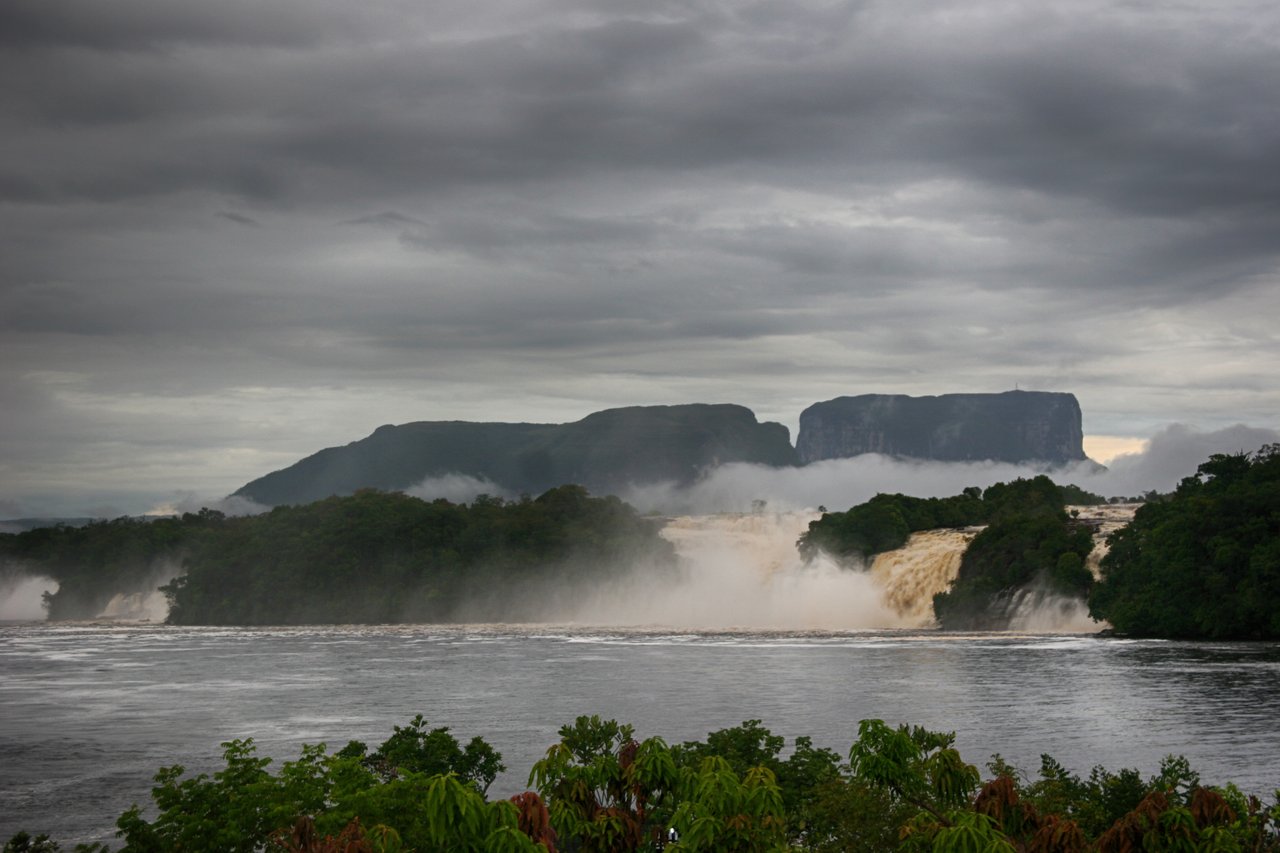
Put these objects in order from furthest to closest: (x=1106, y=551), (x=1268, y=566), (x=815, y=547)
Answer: (x=815, y=547) → (x=1106, y=551) → (x=1268, y=566)

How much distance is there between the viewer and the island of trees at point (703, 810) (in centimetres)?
1376

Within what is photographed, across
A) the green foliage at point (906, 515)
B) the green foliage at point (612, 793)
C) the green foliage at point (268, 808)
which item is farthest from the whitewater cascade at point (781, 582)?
the green foliage at point (612, 793)

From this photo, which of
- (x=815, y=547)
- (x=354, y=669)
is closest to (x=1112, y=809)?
(x=354, y=669)

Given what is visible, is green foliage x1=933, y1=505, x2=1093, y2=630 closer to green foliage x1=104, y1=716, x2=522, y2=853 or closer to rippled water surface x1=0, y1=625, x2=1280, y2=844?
rippled water surface x1=0, y1=625, x2=1280, y2=844

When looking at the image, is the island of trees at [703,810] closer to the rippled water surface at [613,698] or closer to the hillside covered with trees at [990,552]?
the rippled water surface at [613,698]

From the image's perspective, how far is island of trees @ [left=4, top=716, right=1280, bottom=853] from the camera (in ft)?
45.1

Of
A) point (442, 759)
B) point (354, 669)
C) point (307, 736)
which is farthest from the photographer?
point (354, 669)

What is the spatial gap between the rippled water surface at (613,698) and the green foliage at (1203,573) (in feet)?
13.2

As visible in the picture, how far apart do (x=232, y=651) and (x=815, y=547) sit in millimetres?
54076

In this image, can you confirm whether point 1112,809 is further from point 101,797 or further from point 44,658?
point 44,658

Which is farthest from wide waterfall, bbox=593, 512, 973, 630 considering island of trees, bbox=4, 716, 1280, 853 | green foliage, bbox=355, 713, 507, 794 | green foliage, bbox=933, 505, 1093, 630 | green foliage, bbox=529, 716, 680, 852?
Answer: green foliage, bbox=529, 716, 680, 852

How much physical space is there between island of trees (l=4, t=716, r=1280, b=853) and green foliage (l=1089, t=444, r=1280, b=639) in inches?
2480

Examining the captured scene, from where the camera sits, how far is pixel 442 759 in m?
28.2

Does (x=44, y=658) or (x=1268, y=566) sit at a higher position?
(x=1268, y=566)
